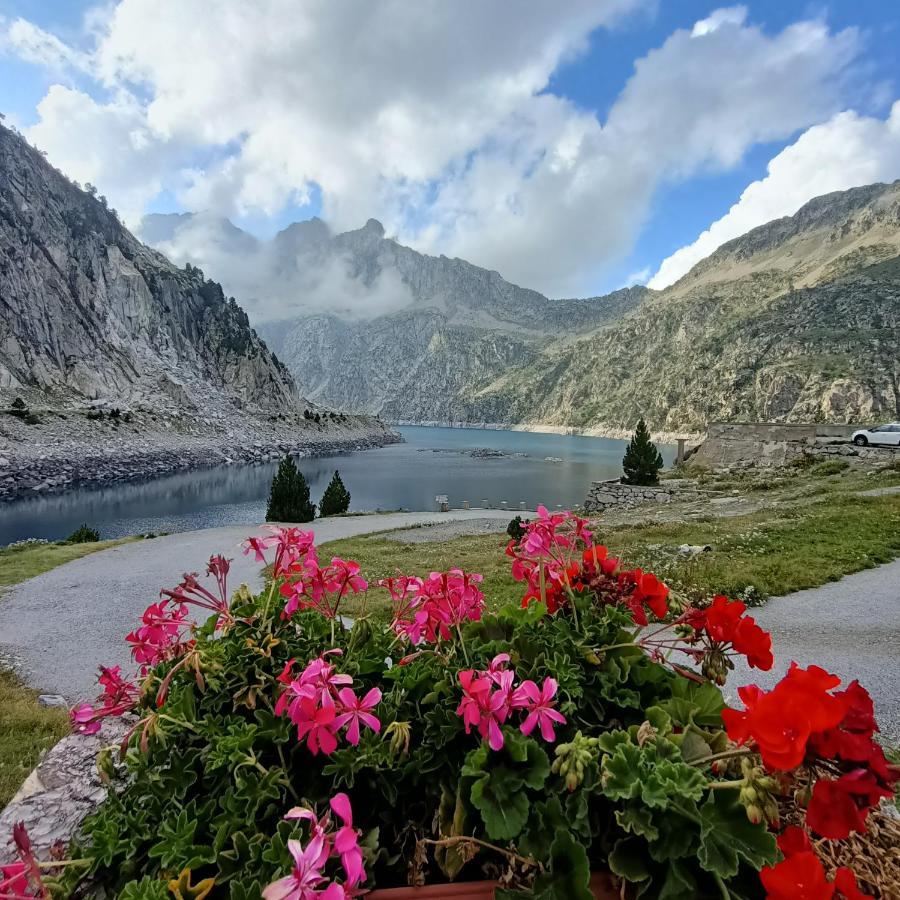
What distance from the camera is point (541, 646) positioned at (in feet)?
6.25

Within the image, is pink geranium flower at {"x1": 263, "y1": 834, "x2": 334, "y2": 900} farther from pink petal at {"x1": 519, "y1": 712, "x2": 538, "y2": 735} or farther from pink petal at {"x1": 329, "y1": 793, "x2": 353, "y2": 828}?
pink petal at {"x1": 519, "y1": 712, "x2": 538, "y2": 735}

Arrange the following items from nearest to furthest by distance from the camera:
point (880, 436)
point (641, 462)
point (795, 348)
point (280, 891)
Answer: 1. point (280, 891)
2. point (880, 436)
3. point (641, 462)
4. point (795, 348)

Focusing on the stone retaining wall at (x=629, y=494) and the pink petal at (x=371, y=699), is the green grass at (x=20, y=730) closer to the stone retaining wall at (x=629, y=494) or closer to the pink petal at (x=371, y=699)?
the pink petal at (x=371, y=699)

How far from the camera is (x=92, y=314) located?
92438mm

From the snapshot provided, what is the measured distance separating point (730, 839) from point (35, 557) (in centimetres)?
2242

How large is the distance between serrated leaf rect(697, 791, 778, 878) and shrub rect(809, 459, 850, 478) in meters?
29.7

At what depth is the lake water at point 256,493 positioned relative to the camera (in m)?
34.8

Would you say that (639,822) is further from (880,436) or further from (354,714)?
(880,436)

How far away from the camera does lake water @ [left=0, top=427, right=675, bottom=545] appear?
114ft

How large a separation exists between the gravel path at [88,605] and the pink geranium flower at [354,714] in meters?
2.38

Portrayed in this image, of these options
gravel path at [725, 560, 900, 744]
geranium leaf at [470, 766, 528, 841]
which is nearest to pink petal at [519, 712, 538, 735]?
geranium leaf at [470, 766, 528, 841]

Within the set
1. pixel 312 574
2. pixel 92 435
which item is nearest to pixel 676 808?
pixel 312 574

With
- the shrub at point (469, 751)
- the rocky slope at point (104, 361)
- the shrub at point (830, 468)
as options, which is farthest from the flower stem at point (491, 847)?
the rocky slope at point (104, 361)

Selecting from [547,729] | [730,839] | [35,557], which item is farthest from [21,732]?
[35,557]
